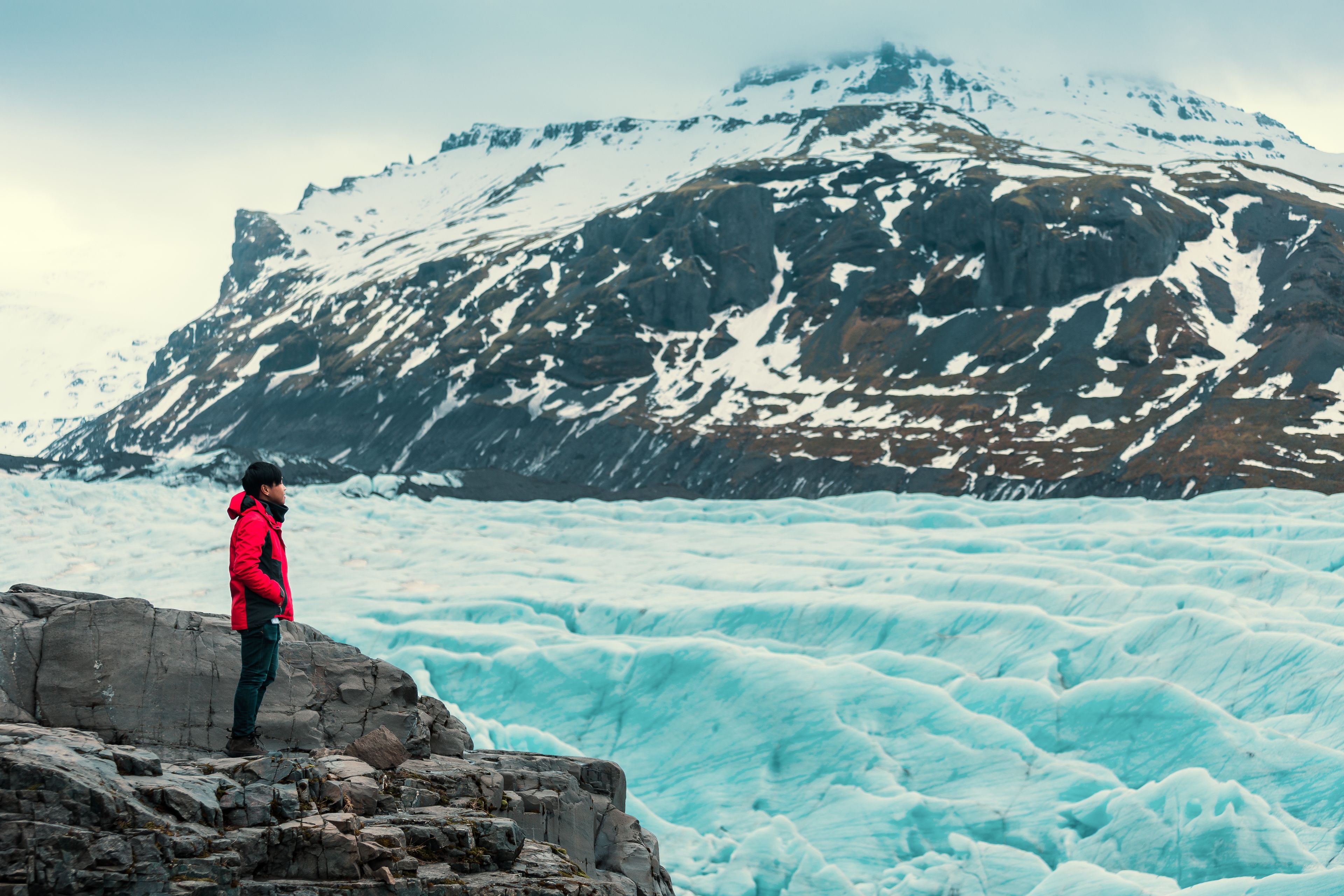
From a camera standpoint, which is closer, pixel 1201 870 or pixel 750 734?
pixel 1201 870

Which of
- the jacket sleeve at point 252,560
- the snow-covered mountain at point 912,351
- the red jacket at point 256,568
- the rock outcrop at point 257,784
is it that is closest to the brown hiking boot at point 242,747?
the rock outcrop at point 257,784

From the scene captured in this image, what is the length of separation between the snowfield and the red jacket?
14198 millimetres

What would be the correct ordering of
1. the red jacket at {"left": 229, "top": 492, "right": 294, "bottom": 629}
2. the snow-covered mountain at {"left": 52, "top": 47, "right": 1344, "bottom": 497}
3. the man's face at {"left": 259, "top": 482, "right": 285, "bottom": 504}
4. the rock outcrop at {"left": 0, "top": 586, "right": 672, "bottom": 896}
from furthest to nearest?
the snow-covered mountain at {"left": 52, "top": 47, "right": 1344, "bottom": 497} → the man's face at {"left": 259, "top": 482, "right": 285, "bottom": 504} → the red jacket at {"left": 229, "top": 492, "right": 294, "bottom": 629} → the rock outcrop at {"left": 0, "top": 586, "right": 672, "bottom": 896}

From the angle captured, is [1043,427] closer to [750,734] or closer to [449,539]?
[449,539]

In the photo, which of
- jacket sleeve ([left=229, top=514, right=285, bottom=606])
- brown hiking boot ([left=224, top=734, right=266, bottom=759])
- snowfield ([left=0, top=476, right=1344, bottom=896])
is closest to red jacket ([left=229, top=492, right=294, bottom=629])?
jacket sleeve ([left=229, top=514, right=285, bottom=606])

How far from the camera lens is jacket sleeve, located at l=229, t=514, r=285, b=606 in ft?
36.6

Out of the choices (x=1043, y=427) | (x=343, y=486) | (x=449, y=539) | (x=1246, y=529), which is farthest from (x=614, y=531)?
(x=1043, y=427)

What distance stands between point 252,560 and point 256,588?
0.28 metres

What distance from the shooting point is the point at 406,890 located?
33.4 ft

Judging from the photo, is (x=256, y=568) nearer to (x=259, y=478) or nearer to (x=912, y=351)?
(x=259, y=478)

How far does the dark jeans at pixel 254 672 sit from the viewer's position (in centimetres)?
1145

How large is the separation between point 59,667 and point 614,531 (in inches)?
2054

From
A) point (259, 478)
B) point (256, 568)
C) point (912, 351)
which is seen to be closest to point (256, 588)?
point (256, 568)

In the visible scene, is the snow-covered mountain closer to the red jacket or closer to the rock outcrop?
the rock outcrop
